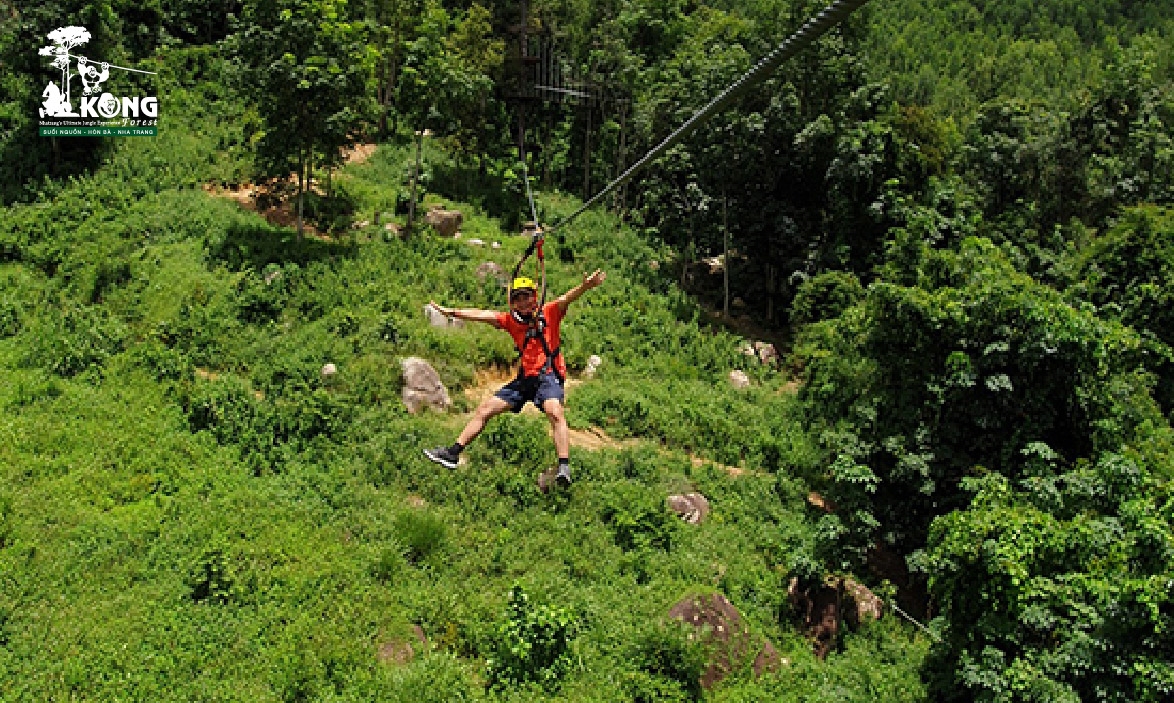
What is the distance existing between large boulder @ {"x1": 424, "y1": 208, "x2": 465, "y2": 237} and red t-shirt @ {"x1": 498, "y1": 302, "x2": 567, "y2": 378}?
15009mm

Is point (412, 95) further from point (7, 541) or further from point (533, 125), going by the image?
point (7, 541)

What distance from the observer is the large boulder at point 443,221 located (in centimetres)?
2227

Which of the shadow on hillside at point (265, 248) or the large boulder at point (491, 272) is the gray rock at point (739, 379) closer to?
the large boulder at point (491, 272)

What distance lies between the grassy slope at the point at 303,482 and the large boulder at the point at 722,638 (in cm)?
27

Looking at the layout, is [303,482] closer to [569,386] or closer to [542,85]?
[569,386]

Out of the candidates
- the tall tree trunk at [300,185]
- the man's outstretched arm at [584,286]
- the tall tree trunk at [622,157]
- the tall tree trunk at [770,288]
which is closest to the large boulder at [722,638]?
the man's outstretched arm at [584,286]

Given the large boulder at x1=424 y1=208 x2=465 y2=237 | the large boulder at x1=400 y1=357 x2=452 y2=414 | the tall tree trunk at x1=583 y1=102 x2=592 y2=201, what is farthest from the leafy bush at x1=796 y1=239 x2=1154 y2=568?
the tall tree trunk at x1=583 y1=102 x2=592 y2=201

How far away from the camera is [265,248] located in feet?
60.6

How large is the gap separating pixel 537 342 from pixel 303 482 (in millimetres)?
6629

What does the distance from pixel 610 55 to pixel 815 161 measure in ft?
28.4

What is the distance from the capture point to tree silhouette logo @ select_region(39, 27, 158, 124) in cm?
1962

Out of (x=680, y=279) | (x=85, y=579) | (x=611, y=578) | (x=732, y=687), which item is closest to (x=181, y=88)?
(x=680, y=279)

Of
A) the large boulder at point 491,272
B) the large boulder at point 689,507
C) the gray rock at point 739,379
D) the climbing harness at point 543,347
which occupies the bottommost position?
the gray rock at point 739,379

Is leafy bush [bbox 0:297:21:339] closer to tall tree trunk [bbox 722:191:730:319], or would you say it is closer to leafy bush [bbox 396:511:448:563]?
leafy bush [bbox 396:511:448:563]
